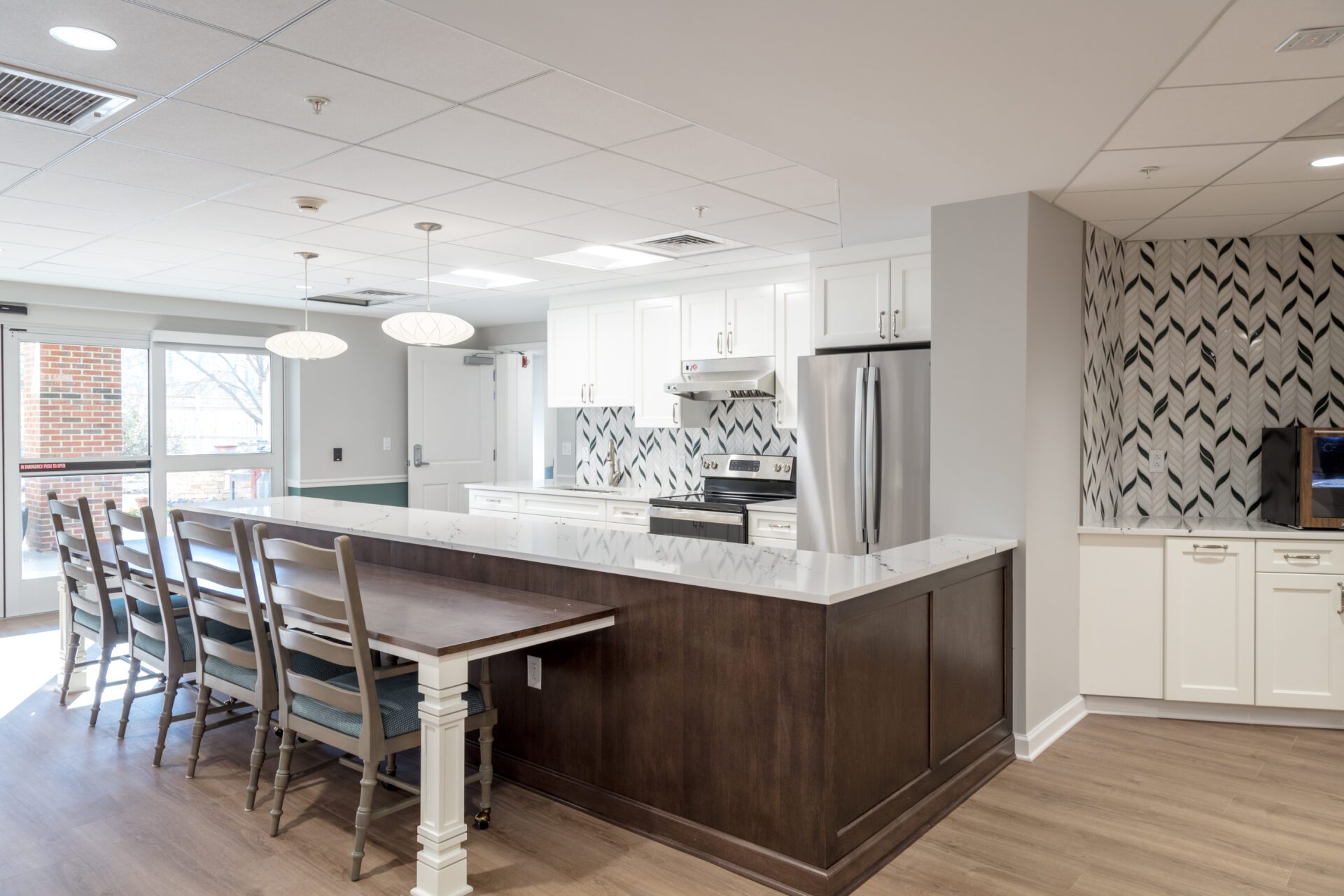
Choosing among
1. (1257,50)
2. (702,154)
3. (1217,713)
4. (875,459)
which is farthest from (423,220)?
(1217,713)

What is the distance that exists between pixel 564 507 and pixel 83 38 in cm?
425

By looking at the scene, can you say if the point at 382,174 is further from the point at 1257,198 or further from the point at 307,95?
the point at 1257,198

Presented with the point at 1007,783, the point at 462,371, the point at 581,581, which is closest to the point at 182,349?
the point at 462,371

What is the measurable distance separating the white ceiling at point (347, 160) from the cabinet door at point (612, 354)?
65 cm

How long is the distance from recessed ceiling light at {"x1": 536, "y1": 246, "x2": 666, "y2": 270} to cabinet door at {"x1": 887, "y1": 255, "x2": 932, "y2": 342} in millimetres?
1334

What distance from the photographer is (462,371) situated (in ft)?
26.0

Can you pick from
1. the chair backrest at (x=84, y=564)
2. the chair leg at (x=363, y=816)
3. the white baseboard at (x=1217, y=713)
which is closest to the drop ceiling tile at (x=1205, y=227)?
the white baseboard at (x=1217, y=713)

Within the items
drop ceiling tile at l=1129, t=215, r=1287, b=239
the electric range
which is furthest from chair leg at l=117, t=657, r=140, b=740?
drop ceiling tile at l=1129, t=215, r=1287, b=239

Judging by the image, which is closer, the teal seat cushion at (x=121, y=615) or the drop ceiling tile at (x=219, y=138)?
the drop ceiling tile at (x=219, y=138)

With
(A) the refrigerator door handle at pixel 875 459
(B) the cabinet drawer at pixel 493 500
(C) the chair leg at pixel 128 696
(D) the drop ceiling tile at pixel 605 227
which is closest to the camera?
(C) the chair leg at pixel 128 696

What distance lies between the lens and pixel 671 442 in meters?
6.23

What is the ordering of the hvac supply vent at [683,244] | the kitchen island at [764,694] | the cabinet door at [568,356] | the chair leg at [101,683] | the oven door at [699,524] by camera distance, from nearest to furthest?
1. the kitchen island at [764,694]
2. the chair leg at [101,683]
3. the hvac supply vent at [683,244]
4. the oven door at [699,524]
5. the cabinet door at [568,356]

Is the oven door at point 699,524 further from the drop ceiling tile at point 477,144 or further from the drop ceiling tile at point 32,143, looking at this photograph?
the drop ceiling tile at point 32,143

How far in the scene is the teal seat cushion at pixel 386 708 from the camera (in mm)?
2540
